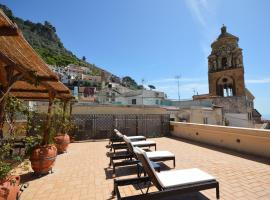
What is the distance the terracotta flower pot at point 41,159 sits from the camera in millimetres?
5703

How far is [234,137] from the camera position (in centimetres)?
881

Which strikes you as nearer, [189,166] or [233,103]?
[189,166]

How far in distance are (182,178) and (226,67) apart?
121 feet

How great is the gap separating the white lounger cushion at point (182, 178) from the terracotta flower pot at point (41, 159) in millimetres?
3598

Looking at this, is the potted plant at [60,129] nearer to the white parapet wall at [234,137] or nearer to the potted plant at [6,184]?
the potted plant at [6,184]

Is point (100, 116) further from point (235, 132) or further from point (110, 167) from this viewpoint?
point (235, 132)

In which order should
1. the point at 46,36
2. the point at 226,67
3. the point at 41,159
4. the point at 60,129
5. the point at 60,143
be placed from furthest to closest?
1. the point at 46,36
2. the point at 226,67
3. the point at 60,129
4. the point at 60,143
5. the point at 41,159

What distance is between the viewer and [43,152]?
5.80 meters

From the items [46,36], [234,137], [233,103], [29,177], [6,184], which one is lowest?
[29,177]

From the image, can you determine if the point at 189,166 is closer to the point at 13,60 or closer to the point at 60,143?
the point at 60,143

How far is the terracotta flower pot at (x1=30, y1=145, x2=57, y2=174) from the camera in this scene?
5.70 m

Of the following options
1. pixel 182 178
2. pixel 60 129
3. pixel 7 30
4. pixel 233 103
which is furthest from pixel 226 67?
pixel 7 30

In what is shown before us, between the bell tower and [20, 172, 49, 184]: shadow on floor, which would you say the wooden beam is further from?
the bell tower

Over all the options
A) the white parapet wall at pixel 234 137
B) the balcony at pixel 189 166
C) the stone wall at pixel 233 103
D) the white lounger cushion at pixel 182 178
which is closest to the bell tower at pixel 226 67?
the stone wall at pixel 233 103
